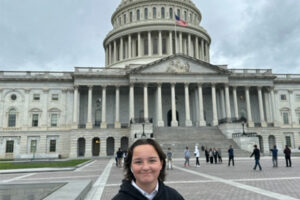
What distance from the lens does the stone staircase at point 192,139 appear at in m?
39.3

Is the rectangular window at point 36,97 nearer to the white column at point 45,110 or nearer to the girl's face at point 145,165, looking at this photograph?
the white column at point 45,110

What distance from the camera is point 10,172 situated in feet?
70.6

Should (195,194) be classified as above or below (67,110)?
below

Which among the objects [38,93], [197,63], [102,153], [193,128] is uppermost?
[197,63]

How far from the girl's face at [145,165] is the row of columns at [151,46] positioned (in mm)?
63980

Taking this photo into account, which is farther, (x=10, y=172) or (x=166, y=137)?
(x=166, y=137)

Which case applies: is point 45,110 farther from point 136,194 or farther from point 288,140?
point 136,194

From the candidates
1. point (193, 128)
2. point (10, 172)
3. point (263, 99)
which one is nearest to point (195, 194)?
point (10, 172)

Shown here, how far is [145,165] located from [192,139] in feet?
137

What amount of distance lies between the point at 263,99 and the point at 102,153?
36.5 meters

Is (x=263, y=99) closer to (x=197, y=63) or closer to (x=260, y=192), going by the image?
(x=197, y=63)

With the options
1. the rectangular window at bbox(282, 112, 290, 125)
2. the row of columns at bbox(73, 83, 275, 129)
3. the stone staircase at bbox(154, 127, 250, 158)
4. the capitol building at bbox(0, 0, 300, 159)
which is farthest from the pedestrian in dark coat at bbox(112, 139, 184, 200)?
the rectangular window at bbox(282, 112, 290, 125)

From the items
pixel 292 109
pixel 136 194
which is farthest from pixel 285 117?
pixel 136 194

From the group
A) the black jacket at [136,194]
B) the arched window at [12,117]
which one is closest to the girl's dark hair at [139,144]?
the black jacket at [136,194]
